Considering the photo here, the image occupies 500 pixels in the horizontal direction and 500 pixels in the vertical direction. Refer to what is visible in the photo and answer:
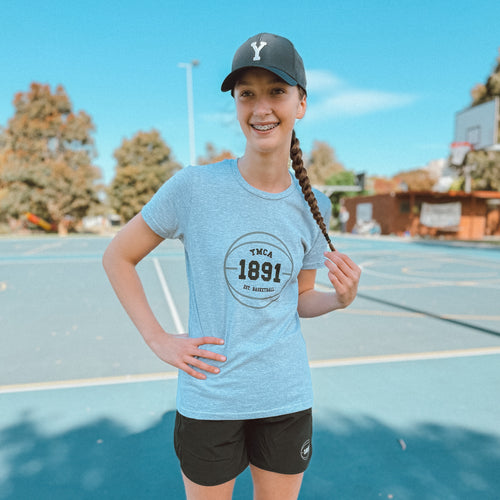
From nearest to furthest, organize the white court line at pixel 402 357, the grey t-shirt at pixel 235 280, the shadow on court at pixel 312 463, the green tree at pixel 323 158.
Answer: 1. the grey t-shirt at pixel 235 280
2. the shadow on court at pixel 312 463
3. the white court line at pixel 402 357
4. the green tree at pixel 323 158

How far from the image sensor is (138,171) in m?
40.2

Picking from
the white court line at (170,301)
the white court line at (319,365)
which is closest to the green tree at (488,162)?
the white court line at (170,301)

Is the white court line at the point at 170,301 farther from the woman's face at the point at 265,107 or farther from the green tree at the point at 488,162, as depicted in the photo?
the green tree at the point at 488,162

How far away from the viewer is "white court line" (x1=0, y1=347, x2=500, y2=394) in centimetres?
392

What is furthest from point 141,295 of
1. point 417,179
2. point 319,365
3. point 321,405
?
point 417,179

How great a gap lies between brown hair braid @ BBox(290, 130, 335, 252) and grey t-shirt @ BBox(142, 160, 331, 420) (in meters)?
0.08

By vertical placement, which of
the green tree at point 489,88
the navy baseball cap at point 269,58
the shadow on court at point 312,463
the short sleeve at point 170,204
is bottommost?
the shadow on court at point 312,463

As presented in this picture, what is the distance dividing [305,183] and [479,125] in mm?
23546

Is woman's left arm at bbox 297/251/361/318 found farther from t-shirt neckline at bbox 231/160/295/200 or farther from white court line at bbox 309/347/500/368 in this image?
white court line at bbox 309/347/500/368

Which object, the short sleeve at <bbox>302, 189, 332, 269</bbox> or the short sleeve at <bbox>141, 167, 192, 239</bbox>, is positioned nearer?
the short sleeve at <bbox>141, 167, 192, 239</bbox>

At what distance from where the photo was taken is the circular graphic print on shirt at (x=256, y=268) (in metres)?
1.43

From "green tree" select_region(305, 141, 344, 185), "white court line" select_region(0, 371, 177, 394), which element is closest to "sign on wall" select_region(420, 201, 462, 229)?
"white court line" select_region(0, 371, 177, 394)

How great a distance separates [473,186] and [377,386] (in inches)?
1460

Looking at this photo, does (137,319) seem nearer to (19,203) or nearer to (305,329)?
(305,329)
